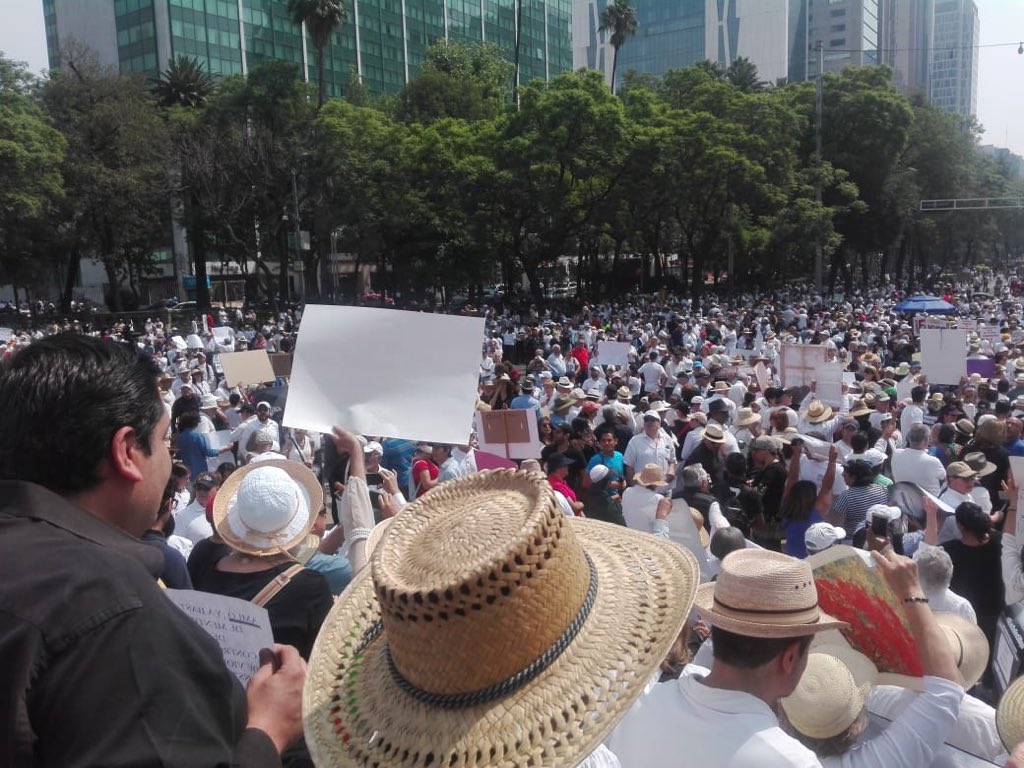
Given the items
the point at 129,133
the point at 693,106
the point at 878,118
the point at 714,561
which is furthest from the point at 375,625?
the point at 878,118

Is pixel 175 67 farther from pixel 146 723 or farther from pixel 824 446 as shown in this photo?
pixel 146 723

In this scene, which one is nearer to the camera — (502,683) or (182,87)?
(502,683)

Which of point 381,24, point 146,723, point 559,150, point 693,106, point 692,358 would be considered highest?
point 381,24

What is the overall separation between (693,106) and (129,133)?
25.5 metres

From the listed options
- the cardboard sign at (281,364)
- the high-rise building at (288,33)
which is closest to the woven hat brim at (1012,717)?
the cardboard sign at (281,364)

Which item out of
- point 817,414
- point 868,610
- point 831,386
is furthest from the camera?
point 831,386

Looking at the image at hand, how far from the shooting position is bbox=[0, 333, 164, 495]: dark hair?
1.50 metres

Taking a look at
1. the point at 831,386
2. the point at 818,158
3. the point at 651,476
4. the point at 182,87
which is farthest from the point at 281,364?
the point at 182,87

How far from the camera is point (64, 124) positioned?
4066cm

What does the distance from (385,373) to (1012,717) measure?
243 centimetres

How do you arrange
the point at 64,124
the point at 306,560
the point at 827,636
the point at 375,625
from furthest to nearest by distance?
the point at 64,124 → the point at 306,560 → the point at 827,636 → the point at 375,625

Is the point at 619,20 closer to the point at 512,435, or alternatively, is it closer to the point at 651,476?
the point at 512,435

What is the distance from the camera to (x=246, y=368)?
1073 cm

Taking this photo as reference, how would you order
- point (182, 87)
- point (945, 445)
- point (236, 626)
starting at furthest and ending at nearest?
point (182, 87) → point (945, 445) → point (236, 626)
